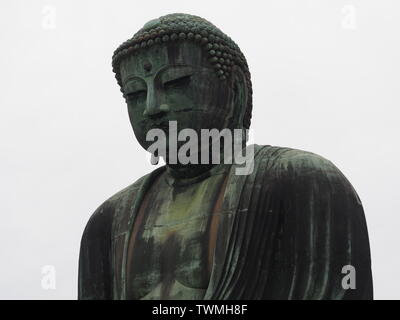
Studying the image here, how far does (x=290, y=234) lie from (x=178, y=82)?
2.01 metres

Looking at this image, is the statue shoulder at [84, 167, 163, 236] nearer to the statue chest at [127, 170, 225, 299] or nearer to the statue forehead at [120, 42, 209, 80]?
the statue chest at [127, 170, 225, 299]

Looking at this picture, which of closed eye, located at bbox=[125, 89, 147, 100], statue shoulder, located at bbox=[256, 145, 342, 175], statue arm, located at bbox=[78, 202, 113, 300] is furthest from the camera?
statue arm, located at bbox=[78, 202, 113, 300]

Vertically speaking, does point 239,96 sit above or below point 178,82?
below

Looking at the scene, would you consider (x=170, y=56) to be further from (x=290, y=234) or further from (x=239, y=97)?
(x=290, y=234)

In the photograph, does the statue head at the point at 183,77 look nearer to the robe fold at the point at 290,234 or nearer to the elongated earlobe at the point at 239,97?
the elongated earlobe at the point at 239,97

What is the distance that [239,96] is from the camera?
1912 cm

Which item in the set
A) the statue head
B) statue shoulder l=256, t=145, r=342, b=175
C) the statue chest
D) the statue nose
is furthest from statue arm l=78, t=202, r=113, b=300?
statue shoulder l=256, t=145, r=342, b=175

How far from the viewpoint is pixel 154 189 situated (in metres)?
19.5

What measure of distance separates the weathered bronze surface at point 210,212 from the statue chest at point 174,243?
0.01 meters

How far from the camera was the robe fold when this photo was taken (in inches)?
705

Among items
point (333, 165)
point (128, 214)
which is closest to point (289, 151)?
point (333, 165)

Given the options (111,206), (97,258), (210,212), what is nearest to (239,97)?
(210,212)

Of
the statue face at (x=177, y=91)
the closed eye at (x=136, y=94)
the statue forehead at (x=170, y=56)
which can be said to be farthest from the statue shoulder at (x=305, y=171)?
the closed eye at (x=136, y=94)
